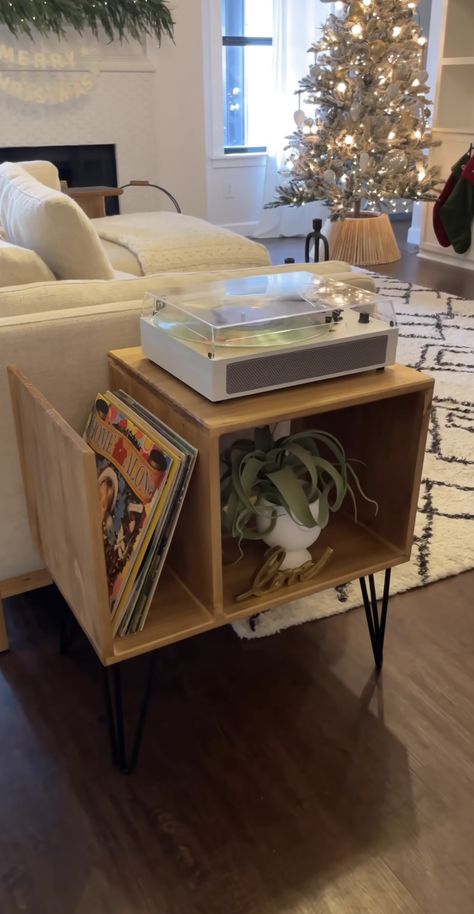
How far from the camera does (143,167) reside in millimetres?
5141

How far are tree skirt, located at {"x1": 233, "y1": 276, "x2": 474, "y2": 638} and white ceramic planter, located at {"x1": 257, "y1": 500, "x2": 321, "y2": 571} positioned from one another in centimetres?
22

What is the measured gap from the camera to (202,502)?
1133mm

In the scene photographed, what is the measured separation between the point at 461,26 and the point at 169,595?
15.5ft

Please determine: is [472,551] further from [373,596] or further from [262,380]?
[262,380]

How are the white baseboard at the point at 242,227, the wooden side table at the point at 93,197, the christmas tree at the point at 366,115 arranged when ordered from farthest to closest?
the white baseboard at the point at 242,227, the christmas tree at the point at 366,115, the wooden side table at the point at 93,197

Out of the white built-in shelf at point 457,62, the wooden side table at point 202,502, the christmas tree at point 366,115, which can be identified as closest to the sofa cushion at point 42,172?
the christmas tree at point 366,115

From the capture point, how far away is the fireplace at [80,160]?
15.7 feet

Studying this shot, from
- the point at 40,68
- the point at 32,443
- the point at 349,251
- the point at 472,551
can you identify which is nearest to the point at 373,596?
the point at 472,551

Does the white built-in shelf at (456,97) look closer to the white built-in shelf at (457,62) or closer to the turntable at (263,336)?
the white built-in shelf at (457,62)

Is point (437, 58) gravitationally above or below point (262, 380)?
above

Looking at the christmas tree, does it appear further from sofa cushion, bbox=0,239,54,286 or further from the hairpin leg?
the hairpin leg

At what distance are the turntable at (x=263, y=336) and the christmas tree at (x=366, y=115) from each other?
10.5 ft

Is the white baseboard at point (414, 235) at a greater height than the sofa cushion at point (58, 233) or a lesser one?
lesser

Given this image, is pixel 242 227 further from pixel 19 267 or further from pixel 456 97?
pixel 19 267
